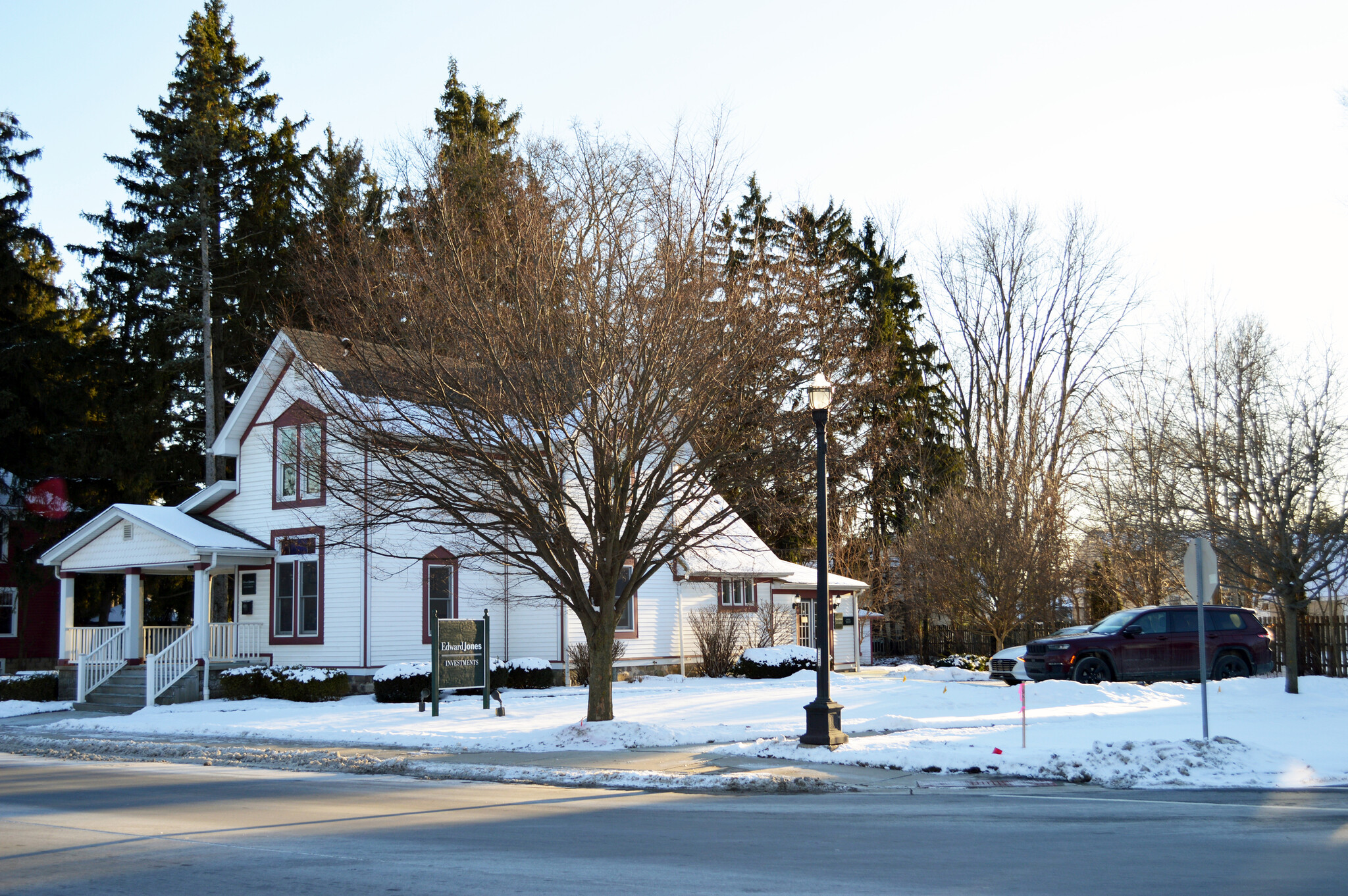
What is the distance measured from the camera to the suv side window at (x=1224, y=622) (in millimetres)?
24328

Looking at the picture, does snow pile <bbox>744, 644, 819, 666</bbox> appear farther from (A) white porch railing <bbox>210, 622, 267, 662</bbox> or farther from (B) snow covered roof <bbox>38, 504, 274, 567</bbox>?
(B) snow covered roof <bbox>38, 504, 274, 567</bbox>

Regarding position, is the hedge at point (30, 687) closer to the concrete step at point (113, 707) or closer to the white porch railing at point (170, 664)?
the concrete step at point (113, 707)

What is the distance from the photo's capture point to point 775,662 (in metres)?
30.7

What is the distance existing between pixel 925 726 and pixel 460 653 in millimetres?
9320

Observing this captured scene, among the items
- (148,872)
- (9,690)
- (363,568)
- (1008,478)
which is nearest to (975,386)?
(1008,478)

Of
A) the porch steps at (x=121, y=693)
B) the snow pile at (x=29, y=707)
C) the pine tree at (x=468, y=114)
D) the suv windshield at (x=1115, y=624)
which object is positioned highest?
the pine tree at (x=468, y=114)

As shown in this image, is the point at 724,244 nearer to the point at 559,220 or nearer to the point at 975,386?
the point at 559,220

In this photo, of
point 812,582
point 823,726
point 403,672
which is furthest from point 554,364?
point 812,582

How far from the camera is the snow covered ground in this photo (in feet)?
45.7

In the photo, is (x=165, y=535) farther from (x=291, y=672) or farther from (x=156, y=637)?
(x=291, y=672)

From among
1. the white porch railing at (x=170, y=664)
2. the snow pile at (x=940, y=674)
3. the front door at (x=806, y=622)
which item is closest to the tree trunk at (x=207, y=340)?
the white porch railing at (x=170, y=664)

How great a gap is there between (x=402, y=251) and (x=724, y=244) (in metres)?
5.04

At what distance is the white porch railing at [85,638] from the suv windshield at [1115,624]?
23.6m

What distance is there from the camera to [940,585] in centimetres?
3616
